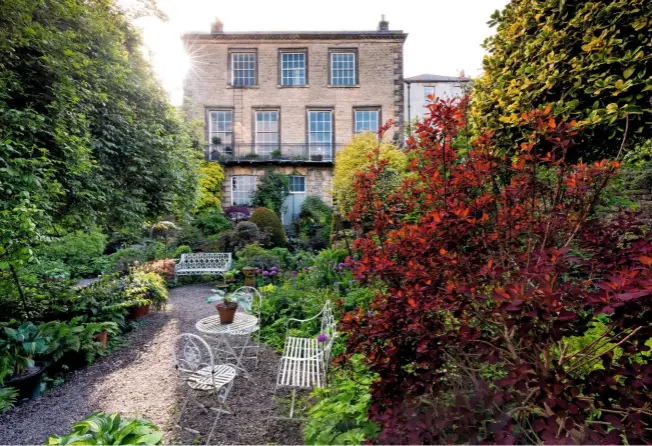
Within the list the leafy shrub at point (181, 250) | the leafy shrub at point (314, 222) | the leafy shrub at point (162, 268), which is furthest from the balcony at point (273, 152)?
the leafy shrub at point (162, 268)

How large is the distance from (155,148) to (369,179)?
526cm

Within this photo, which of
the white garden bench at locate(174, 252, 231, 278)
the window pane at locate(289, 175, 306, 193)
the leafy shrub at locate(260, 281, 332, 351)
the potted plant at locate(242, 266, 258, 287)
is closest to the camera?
the leafy shrub at locate(260, 281, 332, 351)

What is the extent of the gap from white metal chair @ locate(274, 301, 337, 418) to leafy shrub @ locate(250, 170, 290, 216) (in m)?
13.8

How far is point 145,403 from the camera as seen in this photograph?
3.90 metres

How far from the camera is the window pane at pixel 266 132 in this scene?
A: 19.0 meters

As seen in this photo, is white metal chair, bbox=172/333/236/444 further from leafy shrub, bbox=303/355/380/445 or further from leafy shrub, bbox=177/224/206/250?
leafy shrub, bbox=177/224/206/250

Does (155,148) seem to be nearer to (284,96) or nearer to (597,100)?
(597,100)

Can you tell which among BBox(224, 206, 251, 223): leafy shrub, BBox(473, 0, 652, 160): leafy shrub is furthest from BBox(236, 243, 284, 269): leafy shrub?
BBox(473, 0, 652, 160): leafy shrub

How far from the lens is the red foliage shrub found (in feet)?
4.98

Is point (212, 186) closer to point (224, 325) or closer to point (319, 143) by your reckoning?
point (319, 143)

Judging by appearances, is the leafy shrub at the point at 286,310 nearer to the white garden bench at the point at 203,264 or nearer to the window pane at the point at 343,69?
the white garden bench at the point at 203,264

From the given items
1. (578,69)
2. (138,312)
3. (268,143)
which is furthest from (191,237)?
(578,69)

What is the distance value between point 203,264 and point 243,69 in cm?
1271

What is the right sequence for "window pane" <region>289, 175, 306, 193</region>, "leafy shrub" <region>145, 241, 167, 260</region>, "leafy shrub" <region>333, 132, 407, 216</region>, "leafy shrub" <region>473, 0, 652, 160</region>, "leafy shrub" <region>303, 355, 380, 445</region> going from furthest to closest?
"window pane" <region>289, 175, 306, 193</region>
"leafy shrub" <region>145, 241, 167, 260</region>
"leafy shrub" <region>333, 132, 407, 216</region>
"leafy shrub" <region>303, 355, 380, 445</region>
"leafy shrub" <region>473, 0, 652, 160</region>
